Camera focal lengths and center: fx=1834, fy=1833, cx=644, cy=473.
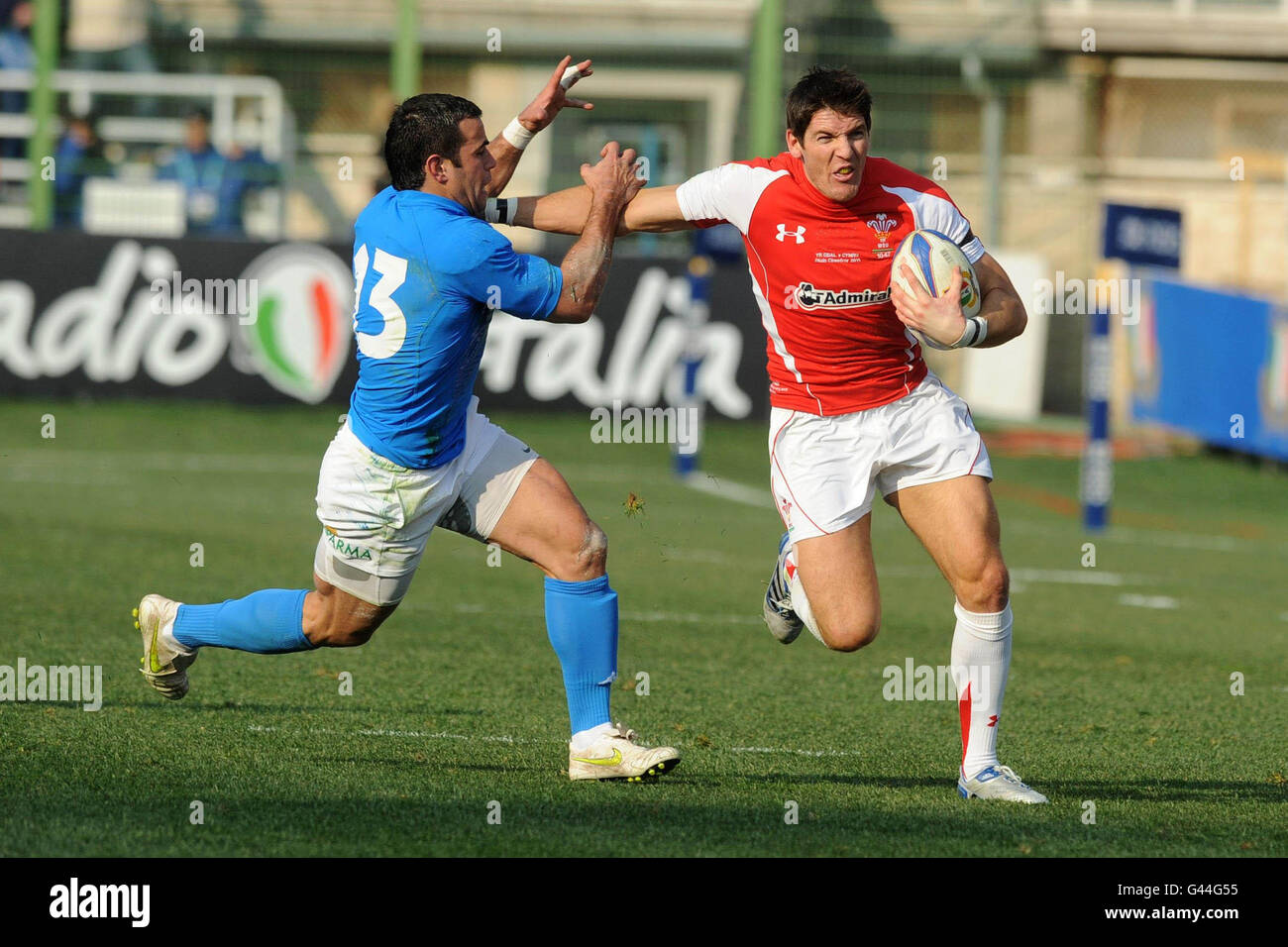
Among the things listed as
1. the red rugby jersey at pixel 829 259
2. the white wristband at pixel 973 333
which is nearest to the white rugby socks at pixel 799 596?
the red rugby jersey at pixel 829 259

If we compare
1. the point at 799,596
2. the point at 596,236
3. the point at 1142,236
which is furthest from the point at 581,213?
the point at 1142,236

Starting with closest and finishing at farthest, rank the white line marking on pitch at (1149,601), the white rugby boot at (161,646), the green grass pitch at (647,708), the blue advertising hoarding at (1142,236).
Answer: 1. the green grass pitch at (647,708)
2. the white rugby boot at (161,646)
3. the white line marking on pitch at (1149,601)
4. the blue advertising hoarding at (1142,236)

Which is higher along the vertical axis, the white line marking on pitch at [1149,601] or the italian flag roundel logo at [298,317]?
the italian flag roundel logo at [298,317]

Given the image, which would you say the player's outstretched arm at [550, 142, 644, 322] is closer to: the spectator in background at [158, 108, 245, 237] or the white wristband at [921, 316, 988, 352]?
the white wristband at [921, 316, 988, 352]

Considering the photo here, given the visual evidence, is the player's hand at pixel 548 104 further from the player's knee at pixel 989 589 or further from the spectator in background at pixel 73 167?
the spectator in background at pixel 73 167

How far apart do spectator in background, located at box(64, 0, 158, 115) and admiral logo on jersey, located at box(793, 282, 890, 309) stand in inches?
675

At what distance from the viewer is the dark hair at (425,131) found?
228 inches

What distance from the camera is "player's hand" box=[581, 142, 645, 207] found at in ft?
19.3

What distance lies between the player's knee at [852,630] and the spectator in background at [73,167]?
15677 millimetres

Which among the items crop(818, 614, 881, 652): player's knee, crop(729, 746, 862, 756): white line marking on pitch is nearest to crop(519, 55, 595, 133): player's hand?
crop(818, 614, 881, 652): player's knee

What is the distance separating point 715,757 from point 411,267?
201 centimetres

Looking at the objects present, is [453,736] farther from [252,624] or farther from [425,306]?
[425,306]
